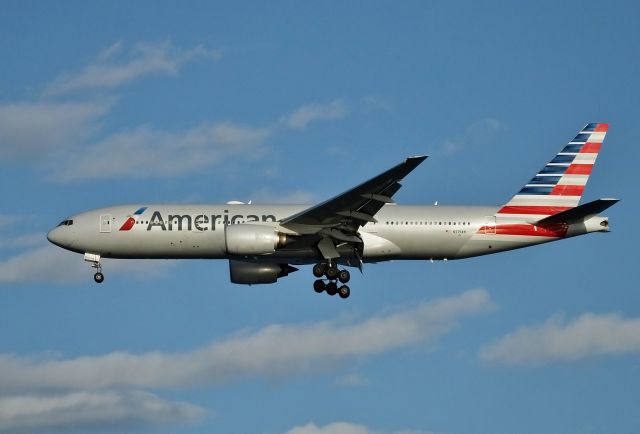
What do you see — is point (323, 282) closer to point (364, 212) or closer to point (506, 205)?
point (364, 212)

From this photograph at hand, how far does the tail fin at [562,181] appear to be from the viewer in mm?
51188

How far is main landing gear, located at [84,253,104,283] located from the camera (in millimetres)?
49594

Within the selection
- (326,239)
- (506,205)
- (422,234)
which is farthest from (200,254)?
(506,205)

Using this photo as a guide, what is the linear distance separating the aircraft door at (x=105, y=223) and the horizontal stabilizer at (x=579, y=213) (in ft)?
58.7

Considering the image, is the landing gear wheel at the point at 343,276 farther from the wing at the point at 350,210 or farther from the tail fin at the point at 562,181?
the tail fin at the point at 562,181

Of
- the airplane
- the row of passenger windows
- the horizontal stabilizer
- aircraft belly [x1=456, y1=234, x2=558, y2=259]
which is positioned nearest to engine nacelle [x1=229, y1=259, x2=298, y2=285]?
the airplane

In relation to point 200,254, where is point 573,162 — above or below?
above

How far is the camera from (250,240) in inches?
1827

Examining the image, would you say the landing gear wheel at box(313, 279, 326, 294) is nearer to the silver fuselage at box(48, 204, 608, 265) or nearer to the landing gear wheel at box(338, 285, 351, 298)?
the landing gear wheel at box(338, 285, 351, 298)

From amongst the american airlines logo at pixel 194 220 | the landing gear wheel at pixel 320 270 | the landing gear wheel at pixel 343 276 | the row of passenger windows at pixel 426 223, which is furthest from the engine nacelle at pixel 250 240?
the row of passenger windows at pixel 426 223

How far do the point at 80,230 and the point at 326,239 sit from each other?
10.3 metres

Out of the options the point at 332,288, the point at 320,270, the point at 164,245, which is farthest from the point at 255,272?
the point at 164,245

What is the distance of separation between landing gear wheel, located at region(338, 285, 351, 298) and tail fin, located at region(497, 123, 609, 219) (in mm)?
7225

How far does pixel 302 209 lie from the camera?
49.4 meters
